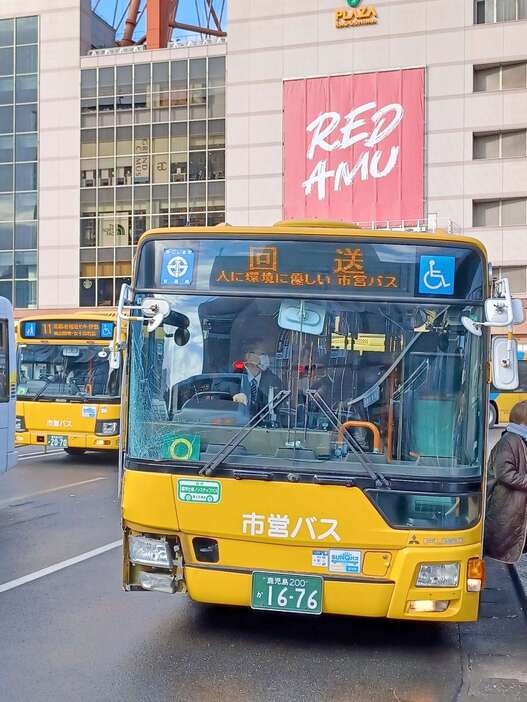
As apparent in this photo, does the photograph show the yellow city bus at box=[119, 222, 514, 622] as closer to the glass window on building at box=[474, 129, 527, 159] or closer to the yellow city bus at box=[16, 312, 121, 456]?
the yellow city bus at box=[16, 312, 121, 456]

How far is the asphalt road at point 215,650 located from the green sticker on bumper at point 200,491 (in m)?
0.99

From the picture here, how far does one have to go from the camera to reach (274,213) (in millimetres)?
46125

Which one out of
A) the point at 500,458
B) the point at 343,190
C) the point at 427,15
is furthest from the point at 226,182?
the point at 500,458

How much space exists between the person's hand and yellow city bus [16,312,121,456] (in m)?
10.3

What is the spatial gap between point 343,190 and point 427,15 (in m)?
9.52

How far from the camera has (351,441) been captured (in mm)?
5465

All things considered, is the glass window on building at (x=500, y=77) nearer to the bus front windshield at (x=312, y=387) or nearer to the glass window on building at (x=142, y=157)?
the glass window on building at (x=142, y=157)

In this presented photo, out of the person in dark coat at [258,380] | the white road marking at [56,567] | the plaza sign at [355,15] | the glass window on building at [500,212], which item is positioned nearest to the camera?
the person in dark coat at [258,380]

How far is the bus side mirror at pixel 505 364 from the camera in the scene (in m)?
5.43

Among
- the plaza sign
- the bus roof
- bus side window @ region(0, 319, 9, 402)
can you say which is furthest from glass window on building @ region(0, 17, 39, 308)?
the bus roof

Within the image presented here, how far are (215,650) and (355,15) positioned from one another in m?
43.7

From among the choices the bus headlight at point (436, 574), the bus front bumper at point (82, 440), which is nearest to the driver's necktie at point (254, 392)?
the bus headlight at point (436, 574)

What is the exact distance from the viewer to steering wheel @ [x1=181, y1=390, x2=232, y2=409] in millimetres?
5672

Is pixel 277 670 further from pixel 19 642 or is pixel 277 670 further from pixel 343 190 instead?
pixel 343 190
